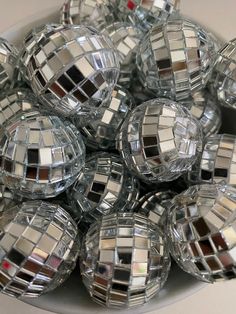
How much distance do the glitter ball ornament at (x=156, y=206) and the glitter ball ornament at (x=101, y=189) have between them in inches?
0.6

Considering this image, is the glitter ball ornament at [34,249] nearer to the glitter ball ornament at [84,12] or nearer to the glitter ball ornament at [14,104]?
the glitter ball ornament at [14,104]

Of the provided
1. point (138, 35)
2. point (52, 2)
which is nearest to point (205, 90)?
point (138, 35)

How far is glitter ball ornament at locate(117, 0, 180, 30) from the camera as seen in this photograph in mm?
529

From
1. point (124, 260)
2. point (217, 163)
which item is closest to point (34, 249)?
point (124, 260)

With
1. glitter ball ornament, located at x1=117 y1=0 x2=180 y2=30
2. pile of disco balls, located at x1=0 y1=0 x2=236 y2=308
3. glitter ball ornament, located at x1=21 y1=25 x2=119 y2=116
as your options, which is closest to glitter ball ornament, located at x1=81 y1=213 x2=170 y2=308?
pile of disco balls, located at x1=0 y1=0 x2=236 y2=308

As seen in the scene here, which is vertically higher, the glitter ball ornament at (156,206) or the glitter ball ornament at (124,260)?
the glitter ball ornament at (124,260)

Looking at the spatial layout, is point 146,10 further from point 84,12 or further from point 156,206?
point 156,206

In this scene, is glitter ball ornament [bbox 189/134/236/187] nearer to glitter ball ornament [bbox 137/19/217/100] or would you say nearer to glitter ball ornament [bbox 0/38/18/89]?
glitter ball ornament [bbox 137/19/217/100]

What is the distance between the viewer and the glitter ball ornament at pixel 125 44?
51 centimetres

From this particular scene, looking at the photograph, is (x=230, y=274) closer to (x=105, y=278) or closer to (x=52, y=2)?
(x=105, y=278)

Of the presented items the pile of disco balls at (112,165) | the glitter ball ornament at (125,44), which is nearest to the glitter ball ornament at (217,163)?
the pile of disco balls at (112,165)

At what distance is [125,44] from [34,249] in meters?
0.24

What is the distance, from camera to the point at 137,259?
1.34ft

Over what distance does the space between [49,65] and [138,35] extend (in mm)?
142
